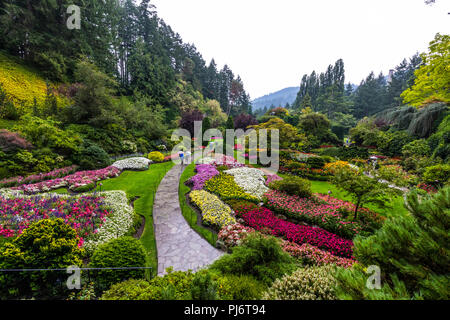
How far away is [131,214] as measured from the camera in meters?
6.79

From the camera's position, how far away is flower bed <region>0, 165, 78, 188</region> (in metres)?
8.50

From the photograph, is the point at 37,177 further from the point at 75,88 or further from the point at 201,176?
the point at 75,88

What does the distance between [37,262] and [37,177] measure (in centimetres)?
901

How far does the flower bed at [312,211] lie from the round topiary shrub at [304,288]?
3.81 metres

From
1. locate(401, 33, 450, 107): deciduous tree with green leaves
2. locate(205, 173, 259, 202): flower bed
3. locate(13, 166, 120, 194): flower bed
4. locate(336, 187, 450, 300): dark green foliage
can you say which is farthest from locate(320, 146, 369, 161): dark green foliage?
locate(13, 166, 120, 194): flower bed

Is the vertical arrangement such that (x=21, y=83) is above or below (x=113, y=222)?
above

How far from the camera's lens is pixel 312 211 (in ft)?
24.4

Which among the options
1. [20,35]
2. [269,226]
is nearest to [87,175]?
[269,226]

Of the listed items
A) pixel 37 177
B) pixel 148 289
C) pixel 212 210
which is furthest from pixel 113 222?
pixel 37 177

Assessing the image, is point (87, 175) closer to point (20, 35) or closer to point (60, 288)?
point (60, 288)

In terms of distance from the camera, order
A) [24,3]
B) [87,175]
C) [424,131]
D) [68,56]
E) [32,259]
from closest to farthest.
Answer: [32,259]
[87,175]
[424,131]
[24,3]
[68,56]

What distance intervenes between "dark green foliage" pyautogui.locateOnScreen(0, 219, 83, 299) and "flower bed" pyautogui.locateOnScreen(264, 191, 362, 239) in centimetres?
725

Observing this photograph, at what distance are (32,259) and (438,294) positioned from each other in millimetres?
6113
